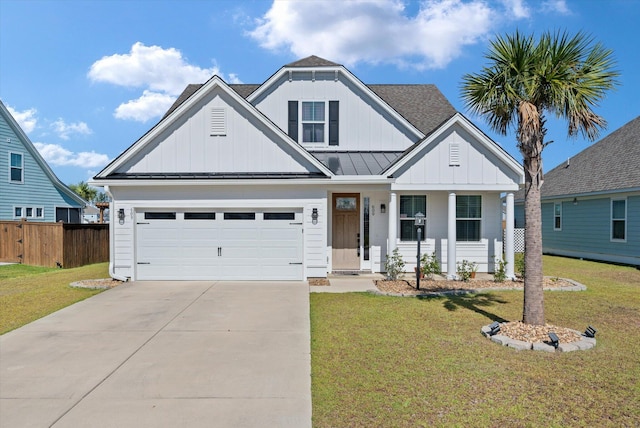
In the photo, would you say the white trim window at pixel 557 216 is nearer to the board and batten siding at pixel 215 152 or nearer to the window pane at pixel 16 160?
the board and batten siding at pixel 215 152

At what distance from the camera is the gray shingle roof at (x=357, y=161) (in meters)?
12.2

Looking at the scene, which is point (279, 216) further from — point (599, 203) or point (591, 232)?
point (591, 232)

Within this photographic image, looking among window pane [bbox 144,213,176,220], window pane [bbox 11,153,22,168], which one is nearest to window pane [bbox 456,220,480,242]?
window pane [bbox 144,213,176,220]

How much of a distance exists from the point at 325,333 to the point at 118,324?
401 cm

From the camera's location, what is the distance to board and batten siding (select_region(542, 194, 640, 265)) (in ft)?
50.5

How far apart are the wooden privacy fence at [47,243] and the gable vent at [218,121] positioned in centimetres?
909

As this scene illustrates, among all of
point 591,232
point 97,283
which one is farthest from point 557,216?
point 97,283

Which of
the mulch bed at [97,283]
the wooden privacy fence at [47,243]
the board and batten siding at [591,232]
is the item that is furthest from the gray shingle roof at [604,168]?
the wooden privacy fence at [47,243]

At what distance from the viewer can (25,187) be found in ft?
66.5

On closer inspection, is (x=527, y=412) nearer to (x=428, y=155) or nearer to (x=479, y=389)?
(x=479, y=389)

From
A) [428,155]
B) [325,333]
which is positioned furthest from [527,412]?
[428,155]

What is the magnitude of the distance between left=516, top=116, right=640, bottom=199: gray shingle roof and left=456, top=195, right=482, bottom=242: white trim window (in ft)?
24.5

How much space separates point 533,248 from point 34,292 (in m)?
12.2

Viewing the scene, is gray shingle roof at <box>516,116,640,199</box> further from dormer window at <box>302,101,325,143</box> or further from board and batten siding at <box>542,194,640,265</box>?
dormer window at <box>302,101,325,143</box>
